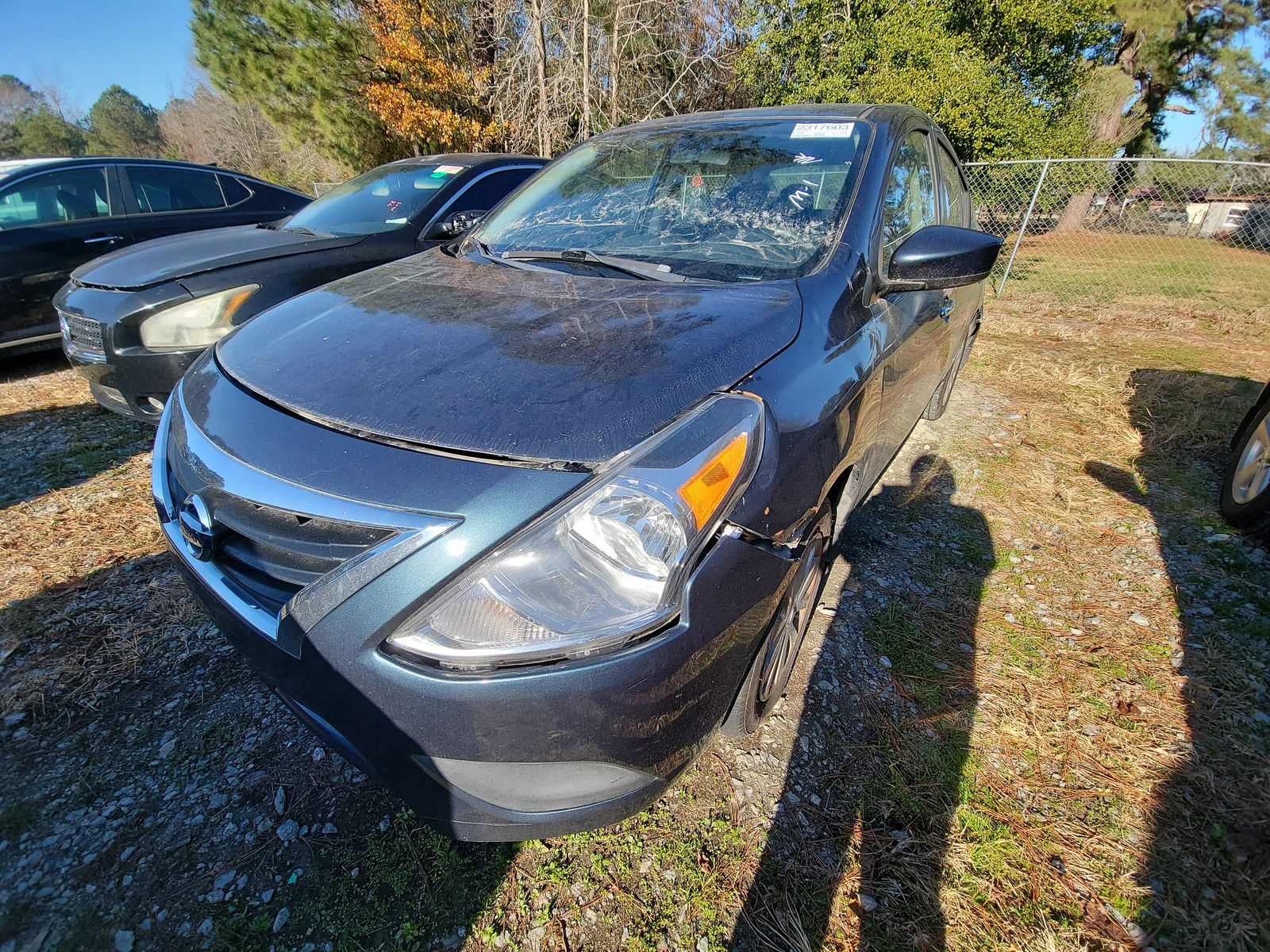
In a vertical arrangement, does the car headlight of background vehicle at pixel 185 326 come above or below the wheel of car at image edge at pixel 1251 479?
above

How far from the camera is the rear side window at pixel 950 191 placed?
304cm

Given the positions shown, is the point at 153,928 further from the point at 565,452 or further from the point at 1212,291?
the point at 1212,291

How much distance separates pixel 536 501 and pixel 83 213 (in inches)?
245

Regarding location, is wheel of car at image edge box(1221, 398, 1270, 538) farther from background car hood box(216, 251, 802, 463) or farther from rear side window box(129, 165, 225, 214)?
rear side window box(129, 165, 225, 214)

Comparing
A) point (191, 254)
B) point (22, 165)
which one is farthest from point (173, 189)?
point (191, 254)

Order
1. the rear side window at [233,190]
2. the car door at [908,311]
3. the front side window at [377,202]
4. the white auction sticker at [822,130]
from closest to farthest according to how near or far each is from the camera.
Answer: the car door at [908,311] < the white auction sticker at [822,130] < the front side window at [377,202] < the rear side window at [233,190]

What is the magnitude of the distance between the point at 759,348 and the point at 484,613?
87 centimetres

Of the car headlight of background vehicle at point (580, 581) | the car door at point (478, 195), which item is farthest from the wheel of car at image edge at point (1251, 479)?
the car door at point (478, 195)

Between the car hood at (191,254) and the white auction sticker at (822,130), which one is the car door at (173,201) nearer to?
the car hood at (191,254)

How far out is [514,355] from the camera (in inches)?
54.4

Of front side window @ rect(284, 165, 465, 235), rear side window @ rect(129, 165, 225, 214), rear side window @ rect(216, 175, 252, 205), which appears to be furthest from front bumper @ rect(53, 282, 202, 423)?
rear side window @ rect(216, 175, 252, 205)

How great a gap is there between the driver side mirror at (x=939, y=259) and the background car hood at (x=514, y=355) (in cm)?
53

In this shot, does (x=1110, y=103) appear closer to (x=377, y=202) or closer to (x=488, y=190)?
(x=488, y=190)

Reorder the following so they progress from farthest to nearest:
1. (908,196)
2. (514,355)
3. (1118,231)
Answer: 1. (1118,231)
2. (908,196)
3. (514,355)
